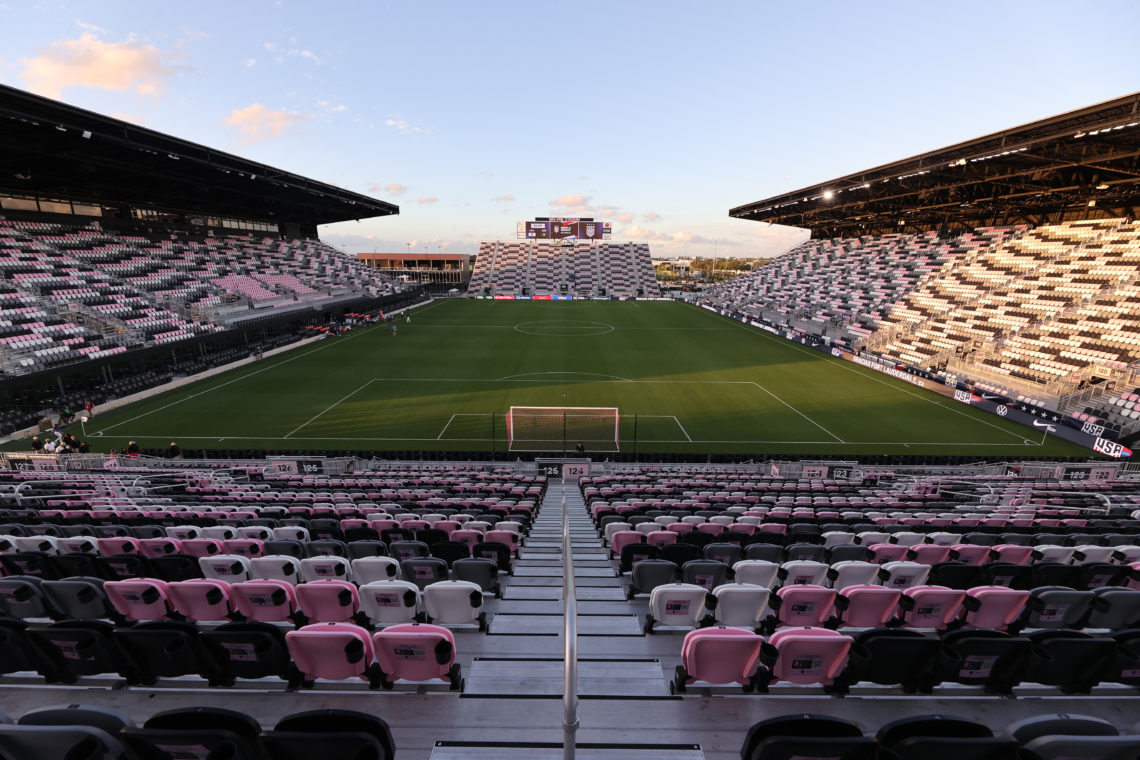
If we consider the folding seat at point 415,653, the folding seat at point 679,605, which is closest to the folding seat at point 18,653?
the folding seat at point 415,653

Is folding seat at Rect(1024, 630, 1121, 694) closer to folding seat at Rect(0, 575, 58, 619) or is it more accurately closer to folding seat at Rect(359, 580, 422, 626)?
folding seat at Rect(359, 580, 422, 626)

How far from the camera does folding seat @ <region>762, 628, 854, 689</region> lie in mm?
4348

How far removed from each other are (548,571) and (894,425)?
89.5 ft

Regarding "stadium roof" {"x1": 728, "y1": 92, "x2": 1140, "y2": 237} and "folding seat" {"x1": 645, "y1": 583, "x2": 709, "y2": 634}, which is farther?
"stadium roof" {"x1": 728, "y1": 92, "x2": 1140, "y2": 237}

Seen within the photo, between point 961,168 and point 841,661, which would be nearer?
point 841,661

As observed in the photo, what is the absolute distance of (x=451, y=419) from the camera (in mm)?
29062

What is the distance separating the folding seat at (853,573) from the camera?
670 cm

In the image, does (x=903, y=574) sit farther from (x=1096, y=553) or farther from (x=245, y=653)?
(x=245, y=653)

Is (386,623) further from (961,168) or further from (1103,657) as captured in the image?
(961,168)

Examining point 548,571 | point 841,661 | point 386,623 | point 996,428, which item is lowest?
point 996,428

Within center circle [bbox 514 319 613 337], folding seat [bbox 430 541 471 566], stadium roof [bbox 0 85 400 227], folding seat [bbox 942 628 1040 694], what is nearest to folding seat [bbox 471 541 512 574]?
folding seat [bbox 430 541 471 566]

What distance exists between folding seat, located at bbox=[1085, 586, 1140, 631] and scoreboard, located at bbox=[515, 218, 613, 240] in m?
106

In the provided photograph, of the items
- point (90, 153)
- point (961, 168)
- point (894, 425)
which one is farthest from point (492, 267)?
point (894, 425)

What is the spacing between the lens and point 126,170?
4338 centimetres
